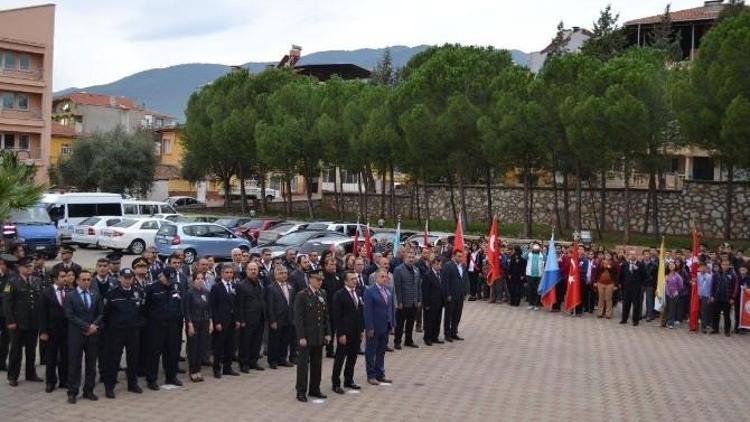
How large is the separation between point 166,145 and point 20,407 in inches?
2951

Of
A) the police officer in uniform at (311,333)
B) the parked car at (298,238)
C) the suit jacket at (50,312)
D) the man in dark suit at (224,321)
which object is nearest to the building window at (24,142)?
the parked car at (298,238)

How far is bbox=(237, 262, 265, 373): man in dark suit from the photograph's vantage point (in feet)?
40.5

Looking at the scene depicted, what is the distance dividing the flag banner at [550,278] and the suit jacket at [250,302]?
9.56 metres

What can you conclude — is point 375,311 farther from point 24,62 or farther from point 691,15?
point 691,15

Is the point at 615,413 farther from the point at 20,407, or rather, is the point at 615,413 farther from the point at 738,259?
the point at 738,259

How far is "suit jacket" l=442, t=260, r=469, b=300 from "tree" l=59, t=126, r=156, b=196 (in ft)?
143

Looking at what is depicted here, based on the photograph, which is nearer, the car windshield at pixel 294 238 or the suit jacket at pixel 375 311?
the suit jacket at pixel 375 311

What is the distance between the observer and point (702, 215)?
3572 cm

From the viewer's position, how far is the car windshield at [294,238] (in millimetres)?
26391

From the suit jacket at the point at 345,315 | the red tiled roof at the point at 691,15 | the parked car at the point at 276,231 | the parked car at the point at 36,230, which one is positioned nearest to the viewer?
the suit jacket at the point at 345,315

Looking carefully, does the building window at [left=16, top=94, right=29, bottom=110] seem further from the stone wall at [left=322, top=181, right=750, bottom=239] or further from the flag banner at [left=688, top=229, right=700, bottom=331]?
the flag banner at [left=688, top=229, right=700, bottom=331]

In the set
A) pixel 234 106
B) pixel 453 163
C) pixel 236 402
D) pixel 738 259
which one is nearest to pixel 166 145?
pixel 234 106

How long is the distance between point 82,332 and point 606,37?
48589 mm

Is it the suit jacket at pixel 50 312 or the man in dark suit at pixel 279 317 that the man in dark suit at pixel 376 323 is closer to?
the man in dark suit at pixel 279 317
